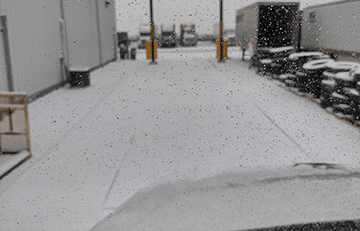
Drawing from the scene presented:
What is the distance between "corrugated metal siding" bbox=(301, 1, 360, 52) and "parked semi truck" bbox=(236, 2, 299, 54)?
2.66m

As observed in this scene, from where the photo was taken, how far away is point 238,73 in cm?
1759

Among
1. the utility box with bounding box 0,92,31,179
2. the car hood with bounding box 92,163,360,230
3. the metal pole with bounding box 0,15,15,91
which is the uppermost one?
the metal pole with bounding box 0,15,15,91

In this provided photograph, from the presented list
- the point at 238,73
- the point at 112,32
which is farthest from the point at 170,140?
the point at 112,32

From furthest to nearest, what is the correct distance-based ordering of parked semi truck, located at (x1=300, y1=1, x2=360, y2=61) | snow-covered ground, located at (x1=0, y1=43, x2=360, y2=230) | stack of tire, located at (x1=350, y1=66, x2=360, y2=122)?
1. parked semi truck, located at (x1=300, y1=1, x2=360, y2=61)
2. stack of tire, located at (x1=350, y1=66, x2=360, y2=122)
3. snow-covered ground, located at (x1=0, y1=43, x2=360, y2=230)

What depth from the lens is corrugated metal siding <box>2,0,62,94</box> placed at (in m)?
9.77

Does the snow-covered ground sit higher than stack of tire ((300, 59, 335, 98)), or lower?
lower

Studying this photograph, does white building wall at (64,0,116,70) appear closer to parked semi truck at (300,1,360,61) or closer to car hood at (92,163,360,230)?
parked semi truck at (300,1,360,61)

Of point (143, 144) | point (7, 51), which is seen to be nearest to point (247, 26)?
point (7, 51)

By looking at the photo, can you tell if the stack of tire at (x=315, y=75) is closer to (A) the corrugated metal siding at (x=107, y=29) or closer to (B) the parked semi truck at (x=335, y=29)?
(B) the parked semi truck at (x=335, y=29)

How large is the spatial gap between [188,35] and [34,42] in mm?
37352

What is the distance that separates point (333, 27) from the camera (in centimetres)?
1162

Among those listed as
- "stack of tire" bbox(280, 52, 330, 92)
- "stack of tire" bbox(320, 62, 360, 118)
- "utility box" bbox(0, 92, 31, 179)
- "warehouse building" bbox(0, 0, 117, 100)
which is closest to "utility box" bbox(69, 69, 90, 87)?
"warehouse building" bbox(0, 0, 117, 100)

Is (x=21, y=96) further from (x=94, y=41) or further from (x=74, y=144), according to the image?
(x=94, y=41)

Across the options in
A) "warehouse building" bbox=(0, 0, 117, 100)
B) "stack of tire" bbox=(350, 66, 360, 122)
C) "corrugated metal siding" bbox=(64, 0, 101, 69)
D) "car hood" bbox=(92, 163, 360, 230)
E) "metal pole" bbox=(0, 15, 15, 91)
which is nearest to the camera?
"car hood" bbox=(92, 163, 360, 230)
